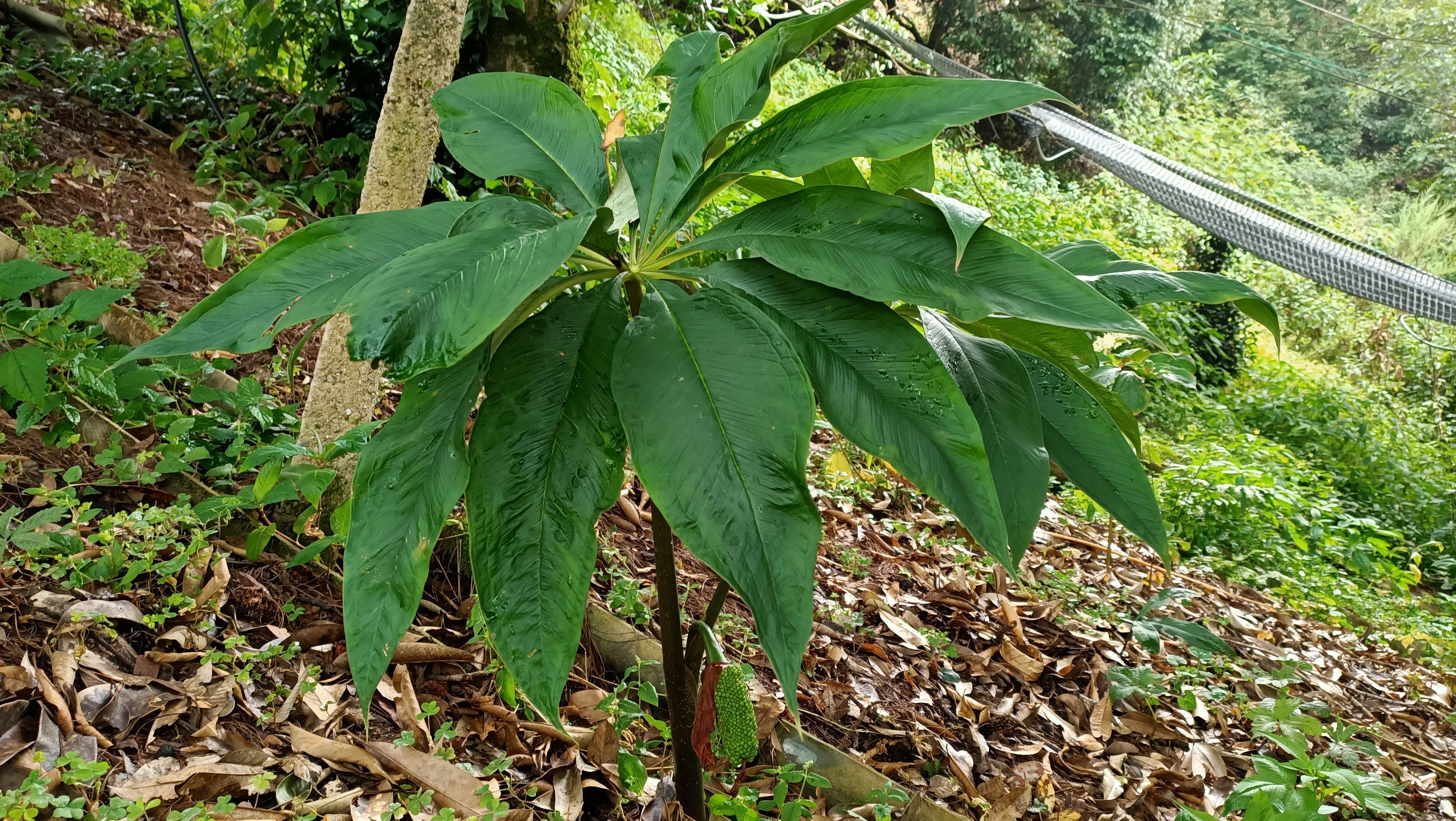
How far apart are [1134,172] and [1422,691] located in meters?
3.15

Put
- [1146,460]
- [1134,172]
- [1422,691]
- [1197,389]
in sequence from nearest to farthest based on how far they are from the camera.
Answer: [1422,691], [1146,460], [1134,172], [1197,389]

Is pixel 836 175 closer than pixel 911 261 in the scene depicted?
No

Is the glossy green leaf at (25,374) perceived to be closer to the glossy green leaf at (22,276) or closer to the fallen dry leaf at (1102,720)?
the glossy green leaf at (22,276)

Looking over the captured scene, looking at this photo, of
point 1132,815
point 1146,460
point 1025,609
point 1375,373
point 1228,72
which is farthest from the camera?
point 1228,72

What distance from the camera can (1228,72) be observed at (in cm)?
1673

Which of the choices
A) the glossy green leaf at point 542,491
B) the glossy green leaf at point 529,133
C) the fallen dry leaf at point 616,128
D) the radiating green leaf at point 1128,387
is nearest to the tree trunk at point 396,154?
the fallen dry leaf at point 616,128

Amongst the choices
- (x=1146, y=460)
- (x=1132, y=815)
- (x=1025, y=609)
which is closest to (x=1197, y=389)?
(x=1146, y=460)

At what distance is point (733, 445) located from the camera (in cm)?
69

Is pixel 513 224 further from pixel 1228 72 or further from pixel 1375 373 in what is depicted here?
pixel 1228 72

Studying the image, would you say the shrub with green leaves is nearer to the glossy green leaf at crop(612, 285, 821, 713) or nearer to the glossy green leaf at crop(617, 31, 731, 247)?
the glossy green leaf at crop(617, 31, 731, 247)

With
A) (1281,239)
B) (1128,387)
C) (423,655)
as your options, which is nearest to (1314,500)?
(1281,239)

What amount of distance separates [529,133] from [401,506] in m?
0.42

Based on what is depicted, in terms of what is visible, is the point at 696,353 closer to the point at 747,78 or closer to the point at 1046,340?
the point at 747,78

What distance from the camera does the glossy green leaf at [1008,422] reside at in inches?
32.1
